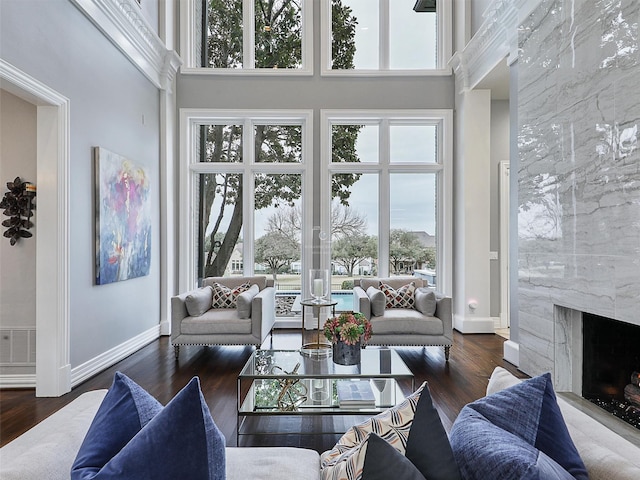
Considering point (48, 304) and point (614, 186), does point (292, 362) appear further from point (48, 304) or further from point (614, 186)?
point (614, 186)

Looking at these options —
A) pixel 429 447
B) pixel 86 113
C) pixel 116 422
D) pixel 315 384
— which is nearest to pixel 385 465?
pixel 429 447

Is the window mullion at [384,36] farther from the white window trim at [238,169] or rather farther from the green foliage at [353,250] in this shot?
the green foliage at [353,250]

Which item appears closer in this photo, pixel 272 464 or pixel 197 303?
pixel 272 464

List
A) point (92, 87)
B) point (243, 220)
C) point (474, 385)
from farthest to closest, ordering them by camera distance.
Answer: point (243, 220)
point (92, 87)
point (474, 385)

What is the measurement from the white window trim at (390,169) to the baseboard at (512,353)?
1.58 metres

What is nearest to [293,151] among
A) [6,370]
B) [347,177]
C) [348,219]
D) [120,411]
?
[347,177]

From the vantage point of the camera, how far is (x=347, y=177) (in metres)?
5.96

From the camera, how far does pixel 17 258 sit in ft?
11.7

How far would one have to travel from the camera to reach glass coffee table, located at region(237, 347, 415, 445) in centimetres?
254

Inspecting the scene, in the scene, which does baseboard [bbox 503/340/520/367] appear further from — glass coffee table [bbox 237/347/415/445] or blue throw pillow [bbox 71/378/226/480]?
blue throw pillow [bbox 71/378/226/480]

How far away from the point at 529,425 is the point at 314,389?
6.67 feet

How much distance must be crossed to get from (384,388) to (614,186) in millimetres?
1927

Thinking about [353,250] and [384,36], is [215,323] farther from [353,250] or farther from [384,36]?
[384,36]

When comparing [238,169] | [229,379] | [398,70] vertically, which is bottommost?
[229,379]
